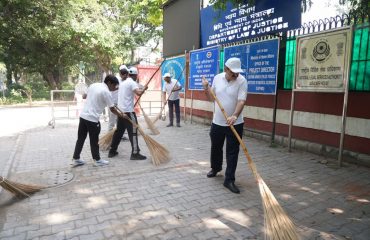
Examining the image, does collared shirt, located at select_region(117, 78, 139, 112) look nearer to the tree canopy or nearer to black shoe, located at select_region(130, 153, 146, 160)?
black shoe, located at select_region(130, 153, 146, 160)

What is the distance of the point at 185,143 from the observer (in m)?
Answer: 7.05

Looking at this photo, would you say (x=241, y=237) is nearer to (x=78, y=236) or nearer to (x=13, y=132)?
(x=78, y=236)

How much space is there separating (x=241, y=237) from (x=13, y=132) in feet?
27.9

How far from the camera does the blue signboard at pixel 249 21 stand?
6.25 metres

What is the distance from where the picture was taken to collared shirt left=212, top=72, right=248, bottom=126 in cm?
396

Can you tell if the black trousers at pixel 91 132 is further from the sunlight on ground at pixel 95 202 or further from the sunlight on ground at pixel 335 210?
the sunlight on ground at pixel 335 210

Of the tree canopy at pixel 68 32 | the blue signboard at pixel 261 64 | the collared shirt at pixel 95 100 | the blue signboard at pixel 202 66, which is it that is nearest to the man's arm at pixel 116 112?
the collared shirt at pixel 95 100

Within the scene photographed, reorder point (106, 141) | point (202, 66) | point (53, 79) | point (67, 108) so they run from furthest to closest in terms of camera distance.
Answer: point (53, 79) → point (67, 108) → point (202, 66) → point (106, 141)

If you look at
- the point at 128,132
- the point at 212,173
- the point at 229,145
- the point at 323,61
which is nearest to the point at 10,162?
the point at 128,132

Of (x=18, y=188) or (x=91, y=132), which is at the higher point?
(x=91, y=132)

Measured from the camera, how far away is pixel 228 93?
4023 millimetres

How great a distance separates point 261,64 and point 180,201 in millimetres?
4148

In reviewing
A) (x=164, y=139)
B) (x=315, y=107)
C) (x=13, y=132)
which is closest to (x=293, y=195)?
(x=315, y=107)

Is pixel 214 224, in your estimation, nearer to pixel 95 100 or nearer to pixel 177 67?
pixel 95 100
